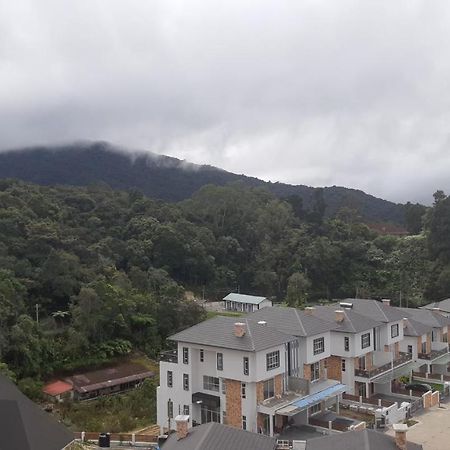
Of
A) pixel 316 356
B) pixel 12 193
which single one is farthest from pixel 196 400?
pixel 12 193

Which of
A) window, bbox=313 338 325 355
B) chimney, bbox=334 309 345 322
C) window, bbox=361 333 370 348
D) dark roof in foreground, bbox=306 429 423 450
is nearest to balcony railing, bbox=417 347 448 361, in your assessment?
window, bbox=361 333 370 348

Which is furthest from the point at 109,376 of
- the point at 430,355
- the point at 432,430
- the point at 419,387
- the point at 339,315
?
the point at 432,430

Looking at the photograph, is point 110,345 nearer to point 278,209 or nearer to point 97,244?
point 97,244

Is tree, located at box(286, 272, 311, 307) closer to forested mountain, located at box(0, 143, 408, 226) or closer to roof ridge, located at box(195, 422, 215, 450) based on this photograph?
roof ridge, located at box(195, 422, 215, 450)

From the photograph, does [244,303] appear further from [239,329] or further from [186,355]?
[239,329]

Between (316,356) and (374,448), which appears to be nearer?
(374,448)

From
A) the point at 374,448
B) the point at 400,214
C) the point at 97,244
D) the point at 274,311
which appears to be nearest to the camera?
the point at 374,448
